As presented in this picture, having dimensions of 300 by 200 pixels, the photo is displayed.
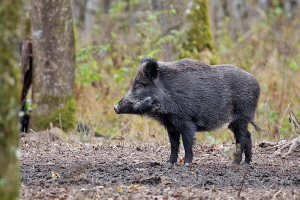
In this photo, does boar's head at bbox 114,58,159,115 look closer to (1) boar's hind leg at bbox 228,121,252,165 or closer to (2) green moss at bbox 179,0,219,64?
(1) boar's hind leg at bbox 228,121,252,165

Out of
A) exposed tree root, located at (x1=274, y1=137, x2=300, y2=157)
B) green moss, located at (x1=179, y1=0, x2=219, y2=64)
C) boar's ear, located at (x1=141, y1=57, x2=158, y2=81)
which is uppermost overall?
green moss, located at (x1=179, y1=0, x2=219, y2=64)

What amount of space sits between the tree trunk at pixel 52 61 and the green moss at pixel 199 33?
8.28ft

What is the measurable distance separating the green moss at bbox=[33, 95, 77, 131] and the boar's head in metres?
2.86

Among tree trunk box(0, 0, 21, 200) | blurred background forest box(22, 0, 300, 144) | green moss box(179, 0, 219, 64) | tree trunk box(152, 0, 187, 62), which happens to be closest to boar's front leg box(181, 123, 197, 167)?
blurred background forest box(22, 0, 300, 144)

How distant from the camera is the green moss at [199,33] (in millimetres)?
9797

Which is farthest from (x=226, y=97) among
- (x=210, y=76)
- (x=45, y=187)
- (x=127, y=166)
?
(x=45, y=187)

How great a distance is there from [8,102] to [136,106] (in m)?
3.17

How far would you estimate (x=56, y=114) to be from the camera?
28.6ft

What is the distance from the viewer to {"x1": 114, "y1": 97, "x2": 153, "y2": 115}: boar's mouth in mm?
6027

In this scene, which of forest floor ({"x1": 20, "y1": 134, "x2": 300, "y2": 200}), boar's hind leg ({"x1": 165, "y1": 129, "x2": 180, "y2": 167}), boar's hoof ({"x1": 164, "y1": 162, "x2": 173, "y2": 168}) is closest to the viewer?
forest floor ({"x1": 20, "y1": 134, "x2": 300, "y2": 200})

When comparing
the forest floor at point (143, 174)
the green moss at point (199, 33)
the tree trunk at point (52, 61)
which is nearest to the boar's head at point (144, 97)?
the forest floor at point (143, 174)

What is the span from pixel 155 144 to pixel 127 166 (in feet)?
6.99

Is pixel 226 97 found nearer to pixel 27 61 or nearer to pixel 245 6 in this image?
pixel 27 61

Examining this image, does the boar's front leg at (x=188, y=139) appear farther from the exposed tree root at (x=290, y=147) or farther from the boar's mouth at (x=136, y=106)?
the exposed tree root at (x=290, y=147)
